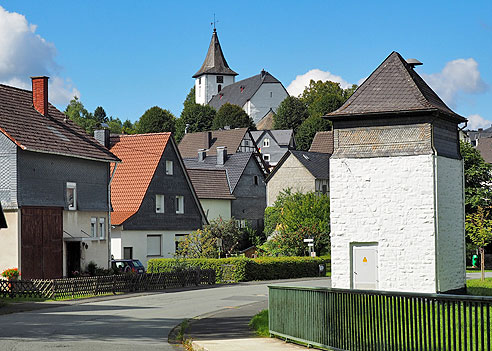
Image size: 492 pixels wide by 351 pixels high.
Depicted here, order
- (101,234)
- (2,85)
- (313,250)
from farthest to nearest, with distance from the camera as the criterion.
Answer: (313,250) < (101,234) < (2,85)

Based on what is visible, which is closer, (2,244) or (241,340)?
(241,340)

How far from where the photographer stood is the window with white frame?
5253 cm

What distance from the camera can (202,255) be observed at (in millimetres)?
48812

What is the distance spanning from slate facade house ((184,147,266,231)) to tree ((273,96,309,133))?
61.4 meters

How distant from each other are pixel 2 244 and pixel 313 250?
25896 mm

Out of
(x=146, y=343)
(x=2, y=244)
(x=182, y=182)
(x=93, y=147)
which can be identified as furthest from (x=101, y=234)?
(x=146, y=343)

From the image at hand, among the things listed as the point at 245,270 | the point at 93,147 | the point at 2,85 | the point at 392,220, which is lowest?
the point at 245,270

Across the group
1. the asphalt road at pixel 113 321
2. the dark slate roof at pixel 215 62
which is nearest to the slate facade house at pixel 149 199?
the asphalt road at pixel 113 321

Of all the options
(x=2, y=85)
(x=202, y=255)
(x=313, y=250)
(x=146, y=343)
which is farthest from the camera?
(x=313, y=250)

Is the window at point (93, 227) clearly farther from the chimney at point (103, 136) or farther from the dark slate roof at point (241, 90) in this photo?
the dark slate roof at point (241, 90)

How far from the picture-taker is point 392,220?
2561 centimetres

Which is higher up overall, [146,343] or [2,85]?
[2,85]

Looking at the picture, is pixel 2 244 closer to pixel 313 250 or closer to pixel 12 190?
pixel 12 190

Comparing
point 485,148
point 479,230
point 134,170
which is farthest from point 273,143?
point 479,230
